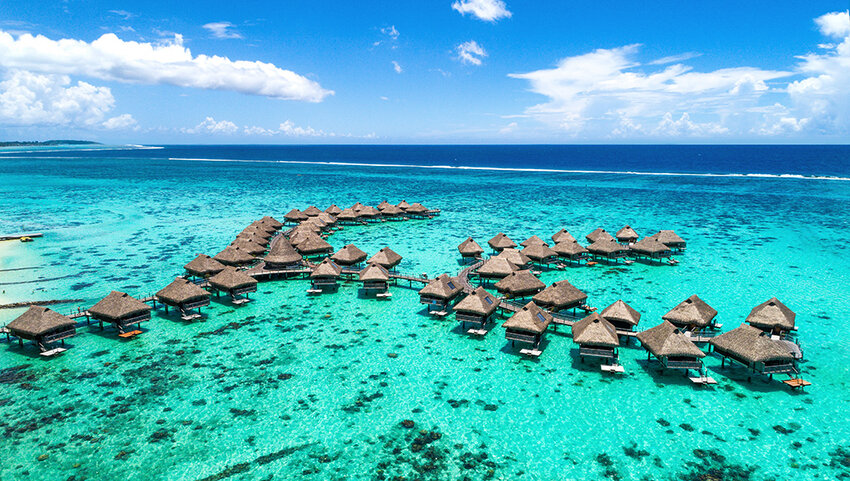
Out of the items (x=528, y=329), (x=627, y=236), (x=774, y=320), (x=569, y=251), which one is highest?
(x=627, y=236)

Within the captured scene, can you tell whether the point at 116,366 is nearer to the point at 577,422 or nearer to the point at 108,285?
the point at 108,285

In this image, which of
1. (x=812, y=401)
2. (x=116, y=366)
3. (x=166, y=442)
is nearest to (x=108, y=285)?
(x=116, y=366)

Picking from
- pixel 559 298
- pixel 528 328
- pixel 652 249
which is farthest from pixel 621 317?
pixel 652 249

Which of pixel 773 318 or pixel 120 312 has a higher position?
pixel 773 318

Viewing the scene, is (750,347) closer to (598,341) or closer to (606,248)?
(598,341)

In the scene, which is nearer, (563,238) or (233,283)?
(233,283)

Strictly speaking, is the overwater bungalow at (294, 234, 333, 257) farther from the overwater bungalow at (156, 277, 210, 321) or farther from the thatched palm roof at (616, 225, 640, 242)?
the thatched palm roof at (616, 225, 640, 242)

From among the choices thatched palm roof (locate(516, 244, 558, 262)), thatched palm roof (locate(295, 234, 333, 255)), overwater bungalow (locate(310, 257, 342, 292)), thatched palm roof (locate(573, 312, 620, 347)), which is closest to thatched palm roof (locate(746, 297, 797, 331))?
thatched palm roof (locate(573, 312, 620, 347))

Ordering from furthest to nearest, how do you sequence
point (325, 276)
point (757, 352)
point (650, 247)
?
point (650, 247), point (325, 276), point (757, 352)
